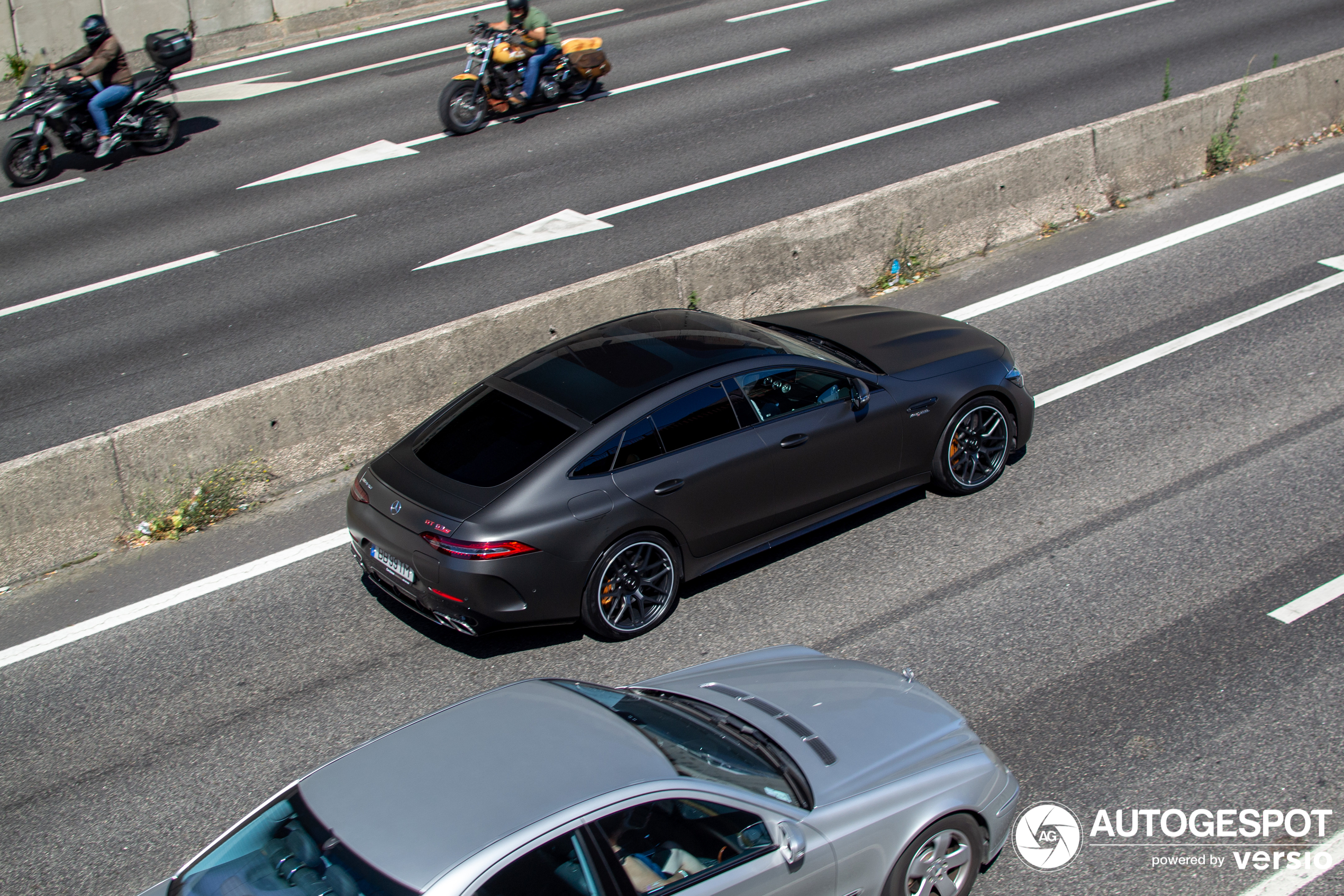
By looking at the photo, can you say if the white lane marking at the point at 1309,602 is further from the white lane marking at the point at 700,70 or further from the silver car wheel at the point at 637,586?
the white lane marking at the point at 700,70

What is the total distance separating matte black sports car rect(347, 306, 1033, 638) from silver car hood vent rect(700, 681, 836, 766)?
154cm

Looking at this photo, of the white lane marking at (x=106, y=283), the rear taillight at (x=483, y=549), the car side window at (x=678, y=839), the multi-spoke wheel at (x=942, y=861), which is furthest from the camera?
the white lane marking at (x=106, y=283)

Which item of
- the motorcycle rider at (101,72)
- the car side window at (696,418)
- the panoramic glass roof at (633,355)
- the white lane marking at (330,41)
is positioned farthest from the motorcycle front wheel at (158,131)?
the car side window at (696,418)

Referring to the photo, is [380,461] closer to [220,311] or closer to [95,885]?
[95,885]

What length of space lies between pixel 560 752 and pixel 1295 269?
9114 millimetres

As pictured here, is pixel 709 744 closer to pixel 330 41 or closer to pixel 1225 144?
pixel 1225 144

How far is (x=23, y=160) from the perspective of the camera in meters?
14.4

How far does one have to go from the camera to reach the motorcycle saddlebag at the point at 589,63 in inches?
626

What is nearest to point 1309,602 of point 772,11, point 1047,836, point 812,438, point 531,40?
point 1047,836

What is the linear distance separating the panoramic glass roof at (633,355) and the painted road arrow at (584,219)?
457cm

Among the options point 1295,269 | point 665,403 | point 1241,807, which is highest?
point 665,403

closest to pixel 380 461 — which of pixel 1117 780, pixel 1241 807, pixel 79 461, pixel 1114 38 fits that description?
pixel 79 461

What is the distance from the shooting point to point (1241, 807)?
4.91 metres

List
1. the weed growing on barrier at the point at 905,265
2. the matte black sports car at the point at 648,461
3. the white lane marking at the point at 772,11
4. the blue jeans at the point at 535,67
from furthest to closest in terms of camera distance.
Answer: the white lane marking at the point at 772,11 → the blue jeans at the point at 535,67 → the weed growing on barrier at the point at 905,265 → the matte black sports car at the point at 648,461
